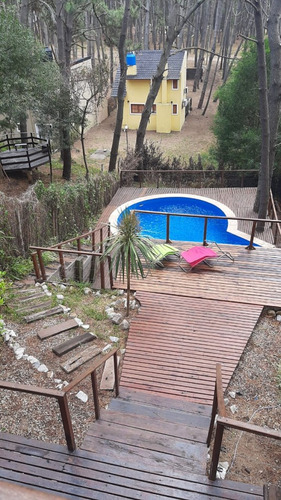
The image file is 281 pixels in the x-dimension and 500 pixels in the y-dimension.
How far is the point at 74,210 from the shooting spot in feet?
30.8

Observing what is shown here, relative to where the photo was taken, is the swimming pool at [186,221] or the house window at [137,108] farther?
the house window at [137,108]

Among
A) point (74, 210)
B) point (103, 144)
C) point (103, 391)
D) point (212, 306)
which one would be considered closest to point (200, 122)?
point (103, 144)

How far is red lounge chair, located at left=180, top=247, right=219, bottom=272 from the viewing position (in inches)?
278

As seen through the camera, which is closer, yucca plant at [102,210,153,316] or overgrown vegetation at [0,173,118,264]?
yucca plant at [102,210,153,316]

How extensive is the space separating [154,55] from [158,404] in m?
22.6

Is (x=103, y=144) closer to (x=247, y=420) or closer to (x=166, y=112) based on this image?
(x=166, y=112)

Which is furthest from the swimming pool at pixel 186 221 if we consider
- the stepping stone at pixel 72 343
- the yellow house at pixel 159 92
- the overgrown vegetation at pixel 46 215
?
the yellow house at pixel 159 92

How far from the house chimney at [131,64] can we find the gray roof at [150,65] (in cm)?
21

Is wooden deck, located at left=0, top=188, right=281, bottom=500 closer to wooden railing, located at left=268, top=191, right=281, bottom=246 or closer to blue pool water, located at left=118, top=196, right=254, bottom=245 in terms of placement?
wooden railing, located at left=268, top=191, right=281, bottom=246

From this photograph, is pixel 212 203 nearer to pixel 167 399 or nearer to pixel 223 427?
pixel 167 399

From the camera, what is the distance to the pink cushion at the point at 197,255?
7070mm

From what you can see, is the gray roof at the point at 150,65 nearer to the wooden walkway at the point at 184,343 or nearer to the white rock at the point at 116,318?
the wooden walkway at the point at 184,343

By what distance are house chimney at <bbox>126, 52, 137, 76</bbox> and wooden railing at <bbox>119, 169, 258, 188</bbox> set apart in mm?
9246

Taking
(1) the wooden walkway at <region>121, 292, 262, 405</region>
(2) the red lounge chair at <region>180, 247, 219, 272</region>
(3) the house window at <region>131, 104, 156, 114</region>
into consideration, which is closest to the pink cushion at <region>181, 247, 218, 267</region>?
(2) the red lounge chair at <region>180, 247, 219, 272</region>
